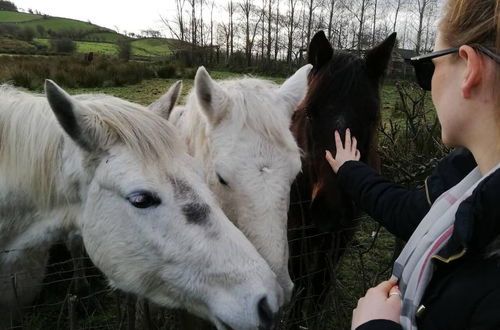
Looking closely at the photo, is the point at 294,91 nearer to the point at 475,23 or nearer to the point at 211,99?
the point at 211,99

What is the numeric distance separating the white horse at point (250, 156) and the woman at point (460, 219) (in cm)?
73

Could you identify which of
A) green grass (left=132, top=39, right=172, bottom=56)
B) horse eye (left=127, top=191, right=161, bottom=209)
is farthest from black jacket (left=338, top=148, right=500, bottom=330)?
green grass (left=132, top=39, right=172, bottom=56)

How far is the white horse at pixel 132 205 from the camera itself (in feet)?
5.49

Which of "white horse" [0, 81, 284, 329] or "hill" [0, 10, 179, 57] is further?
"hill" [0, 10, 179, 57]

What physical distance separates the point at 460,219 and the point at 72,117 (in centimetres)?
159

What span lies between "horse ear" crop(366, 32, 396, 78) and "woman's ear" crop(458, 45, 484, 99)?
1957mm

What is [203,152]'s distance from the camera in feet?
7.69

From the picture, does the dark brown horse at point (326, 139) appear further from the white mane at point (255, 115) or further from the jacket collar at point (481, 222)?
the jacket collar at point (481, 222)

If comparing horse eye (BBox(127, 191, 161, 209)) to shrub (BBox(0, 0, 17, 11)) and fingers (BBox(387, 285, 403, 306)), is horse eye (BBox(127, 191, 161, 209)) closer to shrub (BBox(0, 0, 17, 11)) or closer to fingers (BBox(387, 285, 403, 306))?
fingers (BBox(387, 285, 403, 306))

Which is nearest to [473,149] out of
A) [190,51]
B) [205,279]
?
[205,279]

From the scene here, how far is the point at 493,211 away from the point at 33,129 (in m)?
2.02

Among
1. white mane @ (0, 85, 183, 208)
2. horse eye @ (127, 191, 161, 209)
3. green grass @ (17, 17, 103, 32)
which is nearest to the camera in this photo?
horse eye @ (127, 191, 161, 209)

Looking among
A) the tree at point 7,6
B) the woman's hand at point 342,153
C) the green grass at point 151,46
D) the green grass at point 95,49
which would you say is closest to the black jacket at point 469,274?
the woman's hand at point 342,153

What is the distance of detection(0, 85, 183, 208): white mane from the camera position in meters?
1.81
